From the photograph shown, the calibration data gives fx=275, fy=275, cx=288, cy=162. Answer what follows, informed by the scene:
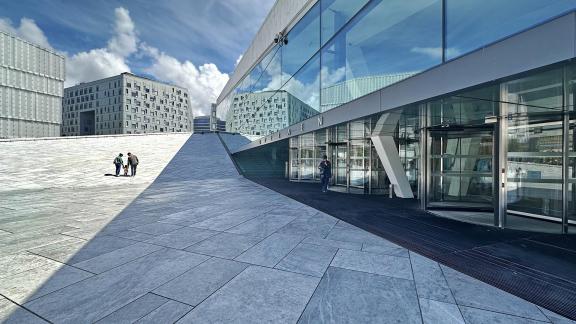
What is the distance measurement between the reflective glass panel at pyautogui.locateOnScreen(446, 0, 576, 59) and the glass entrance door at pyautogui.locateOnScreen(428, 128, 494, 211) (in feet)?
18.4

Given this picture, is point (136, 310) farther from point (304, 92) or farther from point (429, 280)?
point (304, 92)

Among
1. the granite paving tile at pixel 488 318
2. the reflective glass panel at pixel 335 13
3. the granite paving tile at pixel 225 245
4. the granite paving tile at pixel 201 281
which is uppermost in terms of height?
the reflective glass panel at pixel 335 13

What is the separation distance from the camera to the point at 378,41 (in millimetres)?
7469

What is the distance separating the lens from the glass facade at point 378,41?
4.48m

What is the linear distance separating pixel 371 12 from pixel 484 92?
4138mm

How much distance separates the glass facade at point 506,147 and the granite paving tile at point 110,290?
5709mm

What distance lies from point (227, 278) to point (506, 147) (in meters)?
7.97

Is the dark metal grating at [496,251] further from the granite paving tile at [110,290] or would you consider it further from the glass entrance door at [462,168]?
the granite paving tile at [110,290]

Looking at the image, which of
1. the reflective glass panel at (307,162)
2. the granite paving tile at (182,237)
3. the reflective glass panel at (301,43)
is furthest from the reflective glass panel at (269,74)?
the granite paving tile at (182,237)

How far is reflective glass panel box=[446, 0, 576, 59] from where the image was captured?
3906 mm

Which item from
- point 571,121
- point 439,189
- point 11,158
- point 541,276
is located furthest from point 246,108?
point 541,276

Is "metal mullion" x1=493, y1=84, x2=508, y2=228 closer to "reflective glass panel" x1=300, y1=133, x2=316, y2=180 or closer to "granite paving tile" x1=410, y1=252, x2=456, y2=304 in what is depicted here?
"granite paving tile" x1=410, y1=252, x2=456, y2=304

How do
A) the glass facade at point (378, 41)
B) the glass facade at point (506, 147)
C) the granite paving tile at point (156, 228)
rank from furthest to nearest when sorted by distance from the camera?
1. the granite paving tile at point (156, 228)
2. the glass facade at point (506, 147)
3. the glass facade at point (378, 41)

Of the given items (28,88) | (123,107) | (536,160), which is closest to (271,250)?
(536,160)
